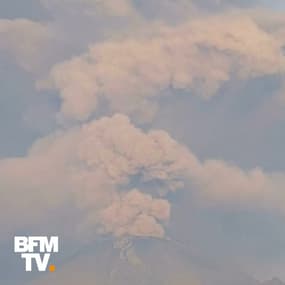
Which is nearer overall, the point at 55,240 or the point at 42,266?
the point at 42,266

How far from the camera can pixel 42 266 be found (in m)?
155

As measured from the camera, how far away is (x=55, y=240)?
541 feet

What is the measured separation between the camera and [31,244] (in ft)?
532

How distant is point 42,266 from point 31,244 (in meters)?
8.02

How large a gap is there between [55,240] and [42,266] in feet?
34.4

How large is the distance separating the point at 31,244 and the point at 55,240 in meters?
4.19
